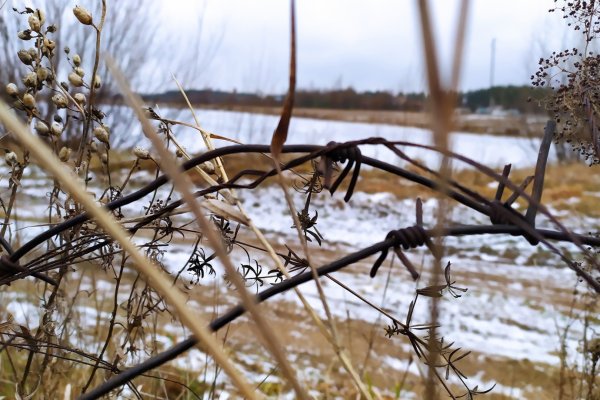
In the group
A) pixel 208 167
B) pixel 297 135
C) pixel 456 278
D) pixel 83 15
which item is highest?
pixel 297 135

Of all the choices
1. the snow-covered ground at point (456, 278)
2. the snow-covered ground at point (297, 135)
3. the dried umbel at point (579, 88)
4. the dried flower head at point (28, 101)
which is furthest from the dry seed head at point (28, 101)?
the snow-covered ground at point (297, 135)

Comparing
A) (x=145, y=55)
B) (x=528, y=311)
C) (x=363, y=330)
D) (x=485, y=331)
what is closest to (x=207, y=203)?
(x=363, y=330)

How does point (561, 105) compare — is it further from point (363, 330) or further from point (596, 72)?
point (363, 330)

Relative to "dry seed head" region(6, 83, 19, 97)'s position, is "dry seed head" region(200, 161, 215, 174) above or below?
below

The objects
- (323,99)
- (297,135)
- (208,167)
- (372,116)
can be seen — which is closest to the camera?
(208,167)

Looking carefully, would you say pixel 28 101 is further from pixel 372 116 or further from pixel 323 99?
pixel 372 116

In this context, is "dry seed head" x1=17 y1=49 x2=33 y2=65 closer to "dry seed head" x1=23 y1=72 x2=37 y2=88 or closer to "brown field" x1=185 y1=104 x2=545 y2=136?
"dry seed head" x1=23 y1=72 x2=37 y2=88

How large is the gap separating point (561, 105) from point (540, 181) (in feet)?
0.73

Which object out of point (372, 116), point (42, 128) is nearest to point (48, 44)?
point (42, 128)

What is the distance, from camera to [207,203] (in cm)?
40

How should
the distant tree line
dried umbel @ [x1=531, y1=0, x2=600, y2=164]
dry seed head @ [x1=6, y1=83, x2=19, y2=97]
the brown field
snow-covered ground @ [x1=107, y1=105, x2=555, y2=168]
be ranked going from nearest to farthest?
1. dried umbel @ [x1=531, y1=0, x2=600, y2=164]
2. dry seed head @ [x1=6, y1=83, x2=19, y2=97]
3. the distant tree line
4. snow-covered ground @ [x1=107, y1=105, x2=555, y2=168]
5. the brown field

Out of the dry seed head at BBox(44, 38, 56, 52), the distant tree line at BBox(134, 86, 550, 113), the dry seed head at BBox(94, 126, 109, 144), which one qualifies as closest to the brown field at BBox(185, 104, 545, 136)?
the distant tree line at BBox(134, 86, 550, 113)

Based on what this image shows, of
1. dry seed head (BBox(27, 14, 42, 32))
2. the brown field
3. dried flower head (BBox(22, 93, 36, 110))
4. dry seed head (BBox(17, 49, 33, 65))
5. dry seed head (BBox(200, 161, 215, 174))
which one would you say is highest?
the brown field

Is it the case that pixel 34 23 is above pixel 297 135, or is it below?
below
